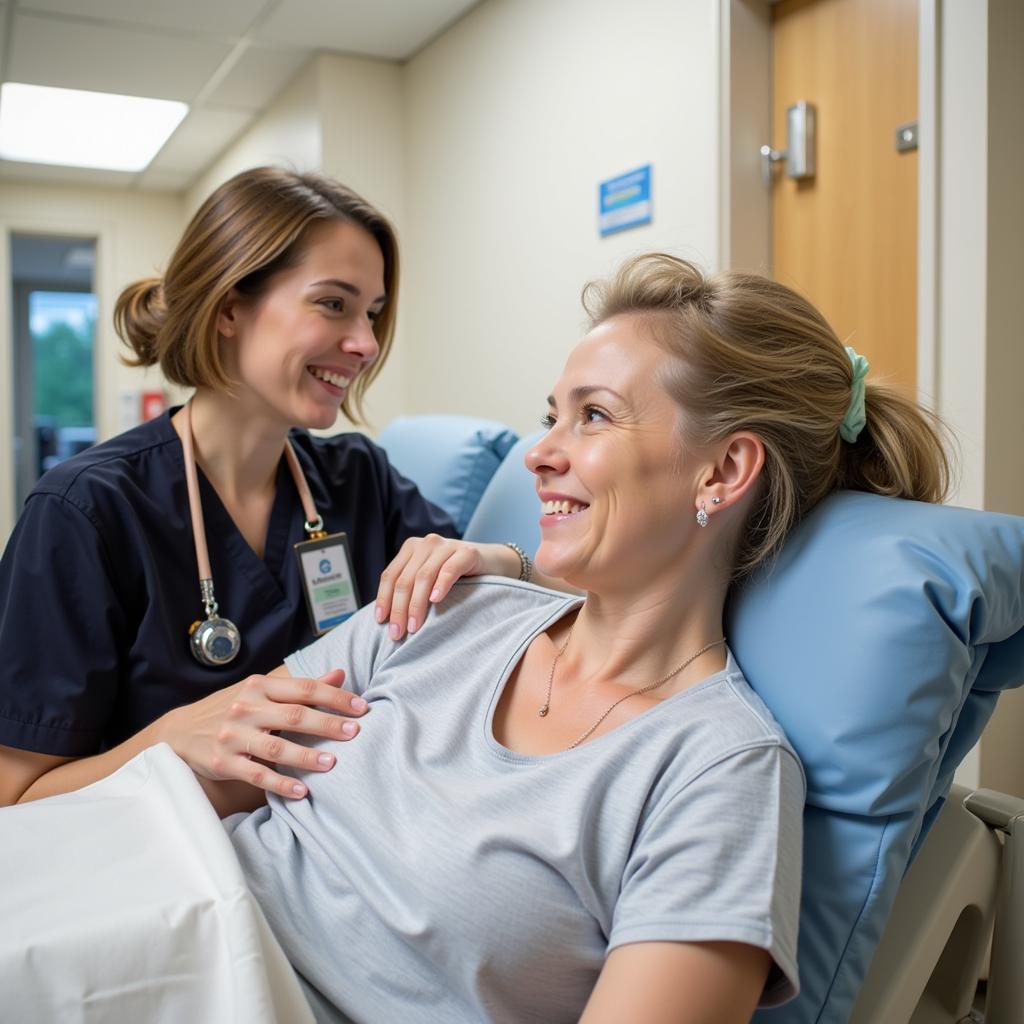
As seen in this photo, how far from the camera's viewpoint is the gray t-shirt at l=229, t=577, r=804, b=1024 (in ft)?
2.84

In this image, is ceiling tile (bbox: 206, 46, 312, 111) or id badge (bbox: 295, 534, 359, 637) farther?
ceiling tile (bbox: 206, 46, 312, 111)

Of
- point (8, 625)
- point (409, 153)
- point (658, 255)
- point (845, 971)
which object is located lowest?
point (845, 971)

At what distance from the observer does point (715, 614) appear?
3.89ft

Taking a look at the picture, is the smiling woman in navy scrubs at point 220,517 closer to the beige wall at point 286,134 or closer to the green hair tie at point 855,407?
the green hair tie at point 855,407

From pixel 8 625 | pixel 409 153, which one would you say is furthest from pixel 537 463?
pixel 409 153

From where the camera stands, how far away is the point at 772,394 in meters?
1.14

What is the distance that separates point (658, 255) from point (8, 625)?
0.97 meters

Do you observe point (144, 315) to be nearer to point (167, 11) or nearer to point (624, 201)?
point (624, 201)

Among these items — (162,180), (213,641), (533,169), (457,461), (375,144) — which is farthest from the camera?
(162,180)

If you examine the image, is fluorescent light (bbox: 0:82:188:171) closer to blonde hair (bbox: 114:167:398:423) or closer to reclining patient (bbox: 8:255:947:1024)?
blonde hair (bbox: 114:167:398:423)

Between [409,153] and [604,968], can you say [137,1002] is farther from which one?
[409,153]

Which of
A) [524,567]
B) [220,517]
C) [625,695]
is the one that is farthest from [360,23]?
[625,695]

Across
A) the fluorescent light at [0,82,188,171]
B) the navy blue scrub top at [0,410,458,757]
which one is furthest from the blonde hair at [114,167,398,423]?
the fluorescent light at [0,82,188,171]

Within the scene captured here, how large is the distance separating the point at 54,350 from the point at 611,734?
8519 millimetres
